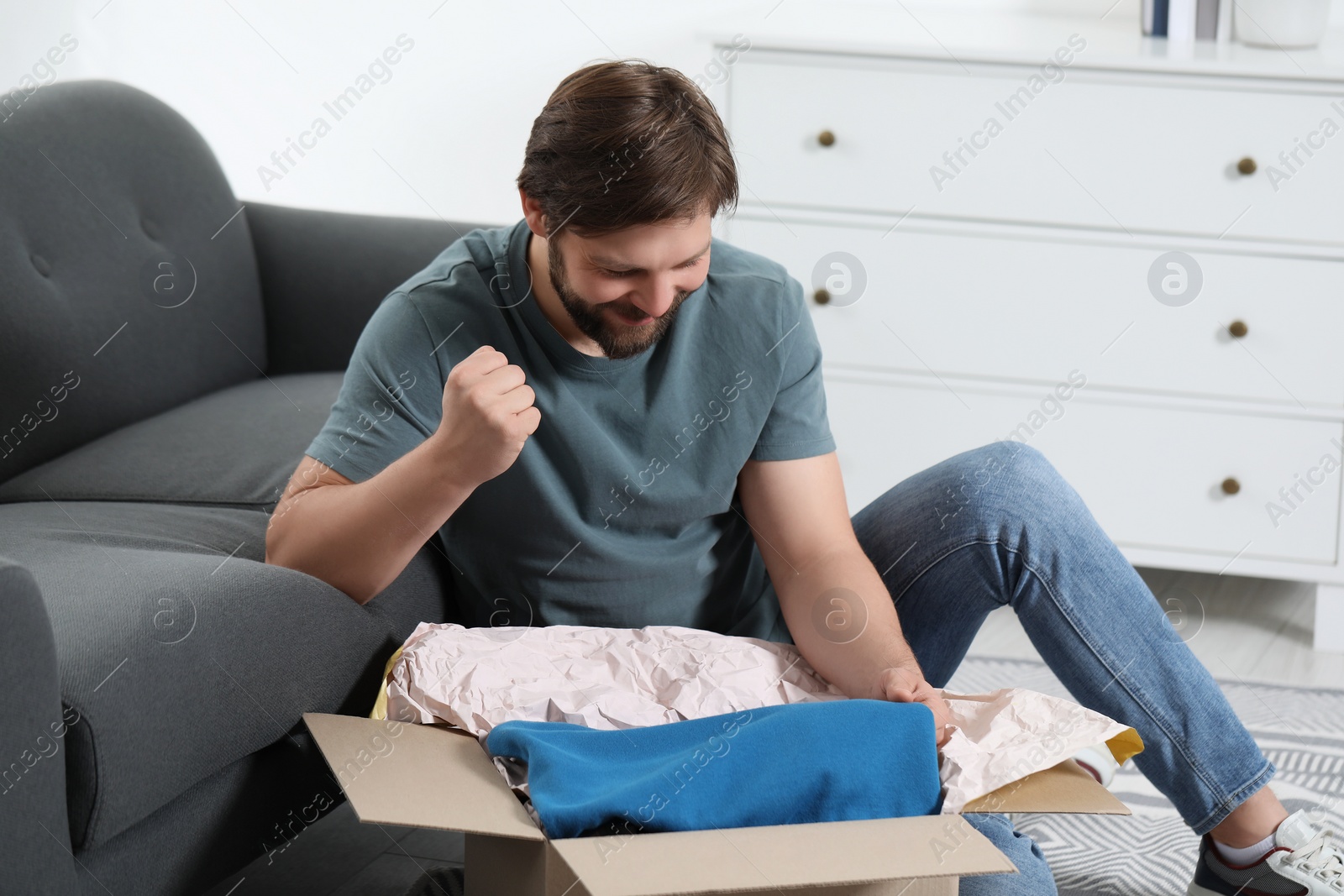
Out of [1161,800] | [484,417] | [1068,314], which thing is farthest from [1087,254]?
[484,417]

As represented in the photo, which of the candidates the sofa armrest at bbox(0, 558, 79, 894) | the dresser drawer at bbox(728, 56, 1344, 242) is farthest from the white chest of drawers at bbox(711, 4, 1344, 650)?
the sofa armrest at bbox(0, 558, 79, 894)

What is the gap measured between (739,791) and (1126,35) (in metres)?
1.68

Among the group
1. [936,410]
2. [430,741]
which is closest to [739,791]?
[430,741]

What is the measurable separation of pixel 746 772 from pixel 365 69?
204 cm

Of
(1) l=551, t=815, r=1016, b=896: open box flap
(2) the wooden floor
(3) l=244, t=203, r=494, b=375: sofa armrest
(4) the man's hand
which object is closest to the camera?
(1) l=551, t=815, r=1016, b=896: open box flap

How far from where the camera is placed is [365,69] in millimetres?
2557

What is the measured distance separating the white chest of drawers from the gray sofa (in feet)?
2.00

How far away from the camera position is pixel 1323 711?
5.71 feet

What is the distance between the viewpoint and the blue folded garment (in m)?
0.86

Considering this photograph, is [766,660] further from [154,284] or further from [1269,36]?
[1269,36]

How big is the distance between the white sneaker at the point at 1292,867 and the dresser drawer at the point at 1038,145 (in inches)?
42.1

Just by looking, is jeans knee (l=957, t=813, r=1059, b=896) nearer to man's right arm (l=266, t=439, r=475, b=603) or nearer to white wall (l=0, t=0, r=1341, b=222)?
man's right arm (l=266, t=439, r=475, b=603)

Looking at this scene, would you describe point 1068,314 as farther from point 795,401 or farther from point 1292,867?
point 1292,867

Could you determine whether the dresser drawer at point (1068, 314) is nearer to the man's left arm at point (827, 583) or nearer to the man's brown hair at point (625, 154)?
the man's left arm at point (827, 583)
